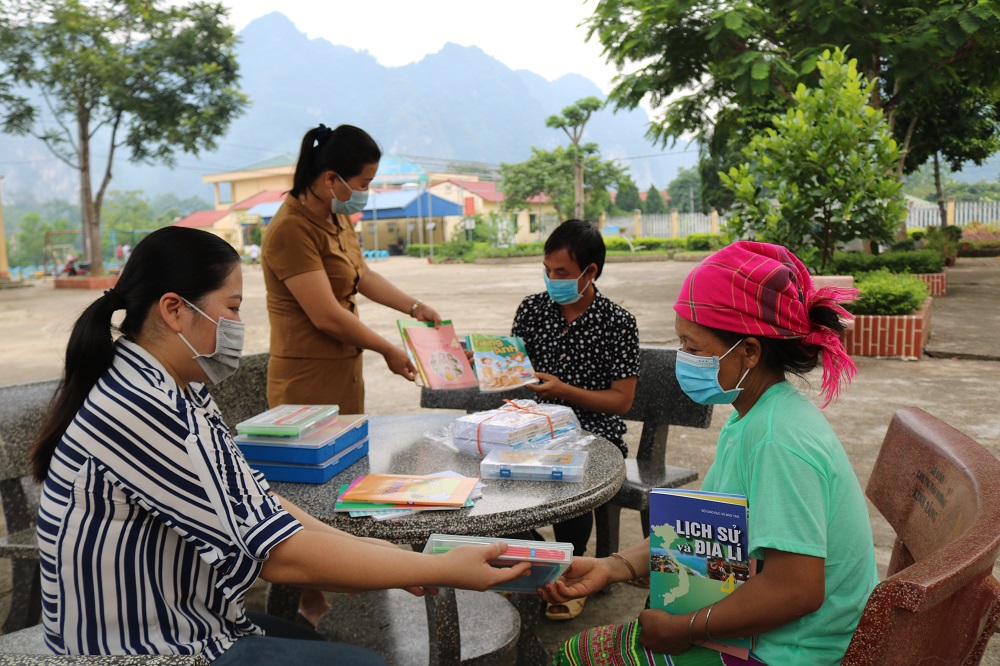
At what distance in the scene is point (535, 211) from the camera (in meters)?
49.6

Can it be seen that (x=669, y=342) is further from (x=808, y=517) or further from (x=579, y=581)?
(x=808, y=517)

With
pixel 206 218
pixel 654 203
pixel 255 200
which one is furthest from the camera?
pixel 654 203

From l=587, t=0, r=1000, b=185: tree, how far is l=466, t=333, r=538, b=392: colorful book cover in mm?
9271

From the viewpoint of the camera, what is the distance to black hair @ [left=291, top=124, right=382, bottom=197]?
308cm

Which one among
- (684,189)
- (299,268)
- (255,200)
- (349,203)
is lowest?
(299,268)

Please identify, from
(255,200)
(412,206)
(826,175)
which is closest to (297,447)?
(826,175)

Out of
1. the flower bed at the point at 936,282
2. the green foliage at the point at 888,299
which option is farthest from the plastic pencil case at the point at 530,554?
the flower bed at the point at 936,282

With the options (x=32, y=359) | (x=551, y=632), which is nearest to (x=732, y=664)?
(x=551, y=632)

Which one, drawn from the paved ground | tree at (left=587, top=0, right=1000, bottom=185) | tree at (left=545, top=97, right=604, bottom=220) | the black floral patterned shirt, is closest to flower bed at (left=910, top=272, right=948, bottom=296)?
the paved ground

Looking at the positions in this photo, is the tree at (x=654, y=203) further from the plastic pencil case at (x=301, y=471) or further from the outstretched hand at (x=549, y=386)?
the plastic pencil case at (x=301, y=471)

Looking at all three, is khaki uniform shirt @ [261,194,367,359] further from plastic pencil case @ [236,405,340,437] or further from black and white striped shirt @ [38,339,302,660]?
black and white striped shirt @ [38,339,302,660]

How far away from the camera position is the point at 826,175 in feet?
26.4

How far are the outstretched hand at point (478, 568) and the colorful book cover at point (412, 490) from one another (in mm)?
354

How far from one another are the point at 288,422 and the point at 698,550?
127 centimetres
